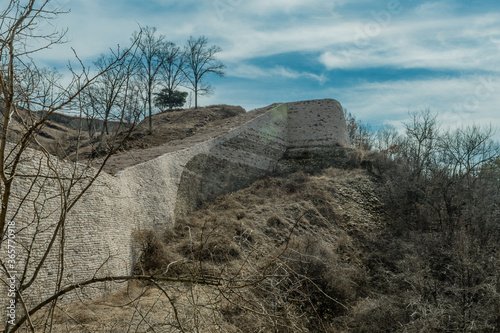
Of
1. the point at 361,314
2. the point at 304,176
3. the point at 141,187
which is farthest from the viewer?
the point at 304,176

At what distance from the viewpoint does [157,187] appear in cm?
1377

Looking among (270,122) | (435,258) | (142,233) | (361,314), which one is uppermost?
(270,122)

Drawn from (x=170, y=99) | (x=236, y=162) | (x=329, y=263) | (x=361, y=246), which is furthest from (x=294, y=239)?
(x=170, y=99)

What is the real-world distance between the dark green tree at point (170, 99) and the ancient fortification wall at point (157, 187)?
Answer: 1337 cm

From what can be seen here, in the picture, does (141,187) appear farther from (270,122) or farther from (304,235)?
(270,122)

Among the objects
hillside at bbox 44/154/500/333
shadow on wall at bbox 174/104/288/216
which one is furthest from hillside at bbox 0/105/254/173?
hillside at bbox 44/154/500/333

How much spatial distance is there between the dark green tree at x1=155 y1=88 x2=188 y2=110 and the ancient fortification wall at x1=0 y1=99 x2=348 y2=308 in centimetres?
1337

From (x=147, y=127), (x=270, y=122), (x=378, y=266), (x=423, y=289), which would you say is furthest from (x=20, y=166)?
(x=147, y=127)

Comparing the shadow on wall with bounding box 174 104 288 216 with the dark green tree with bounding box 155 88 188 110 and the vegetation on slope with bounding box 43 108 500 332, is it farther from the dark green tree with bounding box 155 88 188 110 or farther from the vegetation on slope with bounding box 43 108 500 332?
the dark green tree with bounding box 155 88 188 110

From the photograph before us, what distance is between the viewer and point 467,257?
37.2 feet

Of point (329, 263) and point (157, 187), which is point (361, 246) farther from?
point (157, 187)

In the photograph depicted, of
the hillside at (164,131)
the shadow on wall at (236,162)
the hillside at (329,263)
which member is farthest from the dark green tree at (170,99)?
the hillside at (329,263)

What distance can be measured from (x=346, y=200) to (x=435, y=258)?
218 inches

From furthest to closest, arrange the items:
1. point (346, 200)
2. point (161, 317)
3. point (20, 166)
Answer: point (346, 200) → point (161, 317) → point (20, 166)
